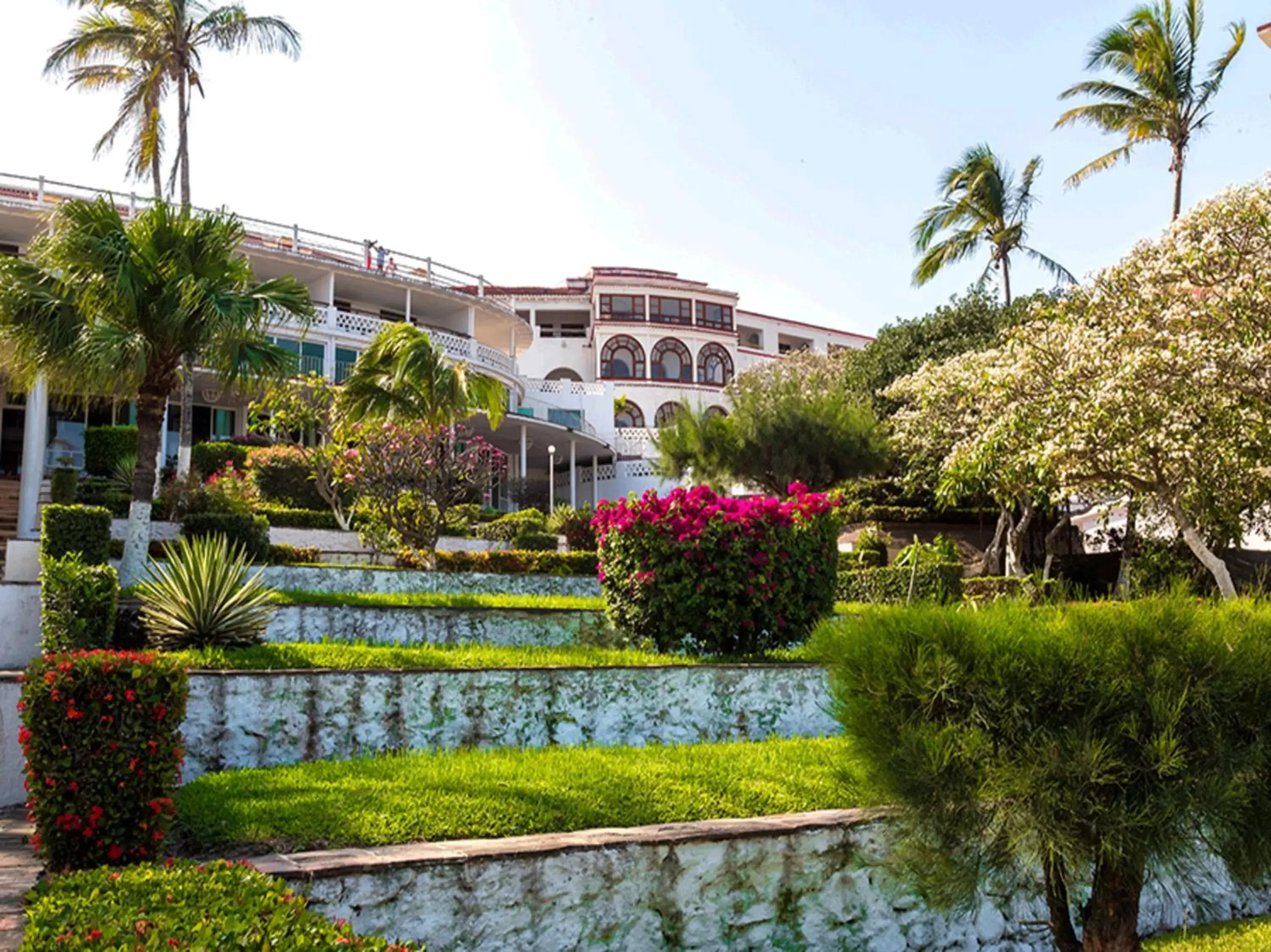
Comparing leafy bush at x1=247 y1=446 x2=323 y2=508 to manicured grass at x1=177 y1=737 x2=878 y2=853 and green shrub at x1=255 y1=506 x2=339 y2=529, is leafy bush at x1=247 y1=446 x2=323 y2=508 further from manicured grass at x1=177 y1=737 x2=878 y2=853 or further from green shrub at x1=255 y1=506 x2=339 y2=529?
manicured grass at x1=177 y1=737 x2=878 y2=853

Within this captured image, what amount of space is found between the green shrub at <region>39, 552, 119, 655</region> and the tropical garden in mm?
68

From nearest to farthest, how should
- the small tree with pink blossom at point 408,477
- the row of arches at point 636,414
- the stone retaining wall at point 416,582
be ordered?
the stone retaining wall at point 416,582, the small tree with pink blossom at point 408,477, the row of arches at point 636,414

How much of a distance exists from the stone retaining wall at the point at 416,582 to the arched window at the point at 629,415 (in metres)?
34.7

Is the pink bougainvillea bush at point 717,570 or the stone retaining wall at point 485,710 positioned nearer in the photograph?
the stone retaining wall at point 485,710

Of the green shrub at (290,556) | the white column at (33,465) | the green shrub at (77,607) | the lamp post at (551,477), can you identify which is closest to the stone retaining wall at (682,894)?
the green shrub at (77,607)

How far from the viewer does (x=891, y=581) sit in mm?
19688

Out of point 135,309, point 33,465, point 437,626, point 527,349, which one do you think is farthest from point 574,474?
point 437,626

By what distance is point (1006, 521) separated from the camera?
25.9 meters

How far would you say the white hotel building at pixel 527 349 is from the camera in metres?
27.8

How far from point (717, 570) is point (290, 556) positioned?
7346 mm

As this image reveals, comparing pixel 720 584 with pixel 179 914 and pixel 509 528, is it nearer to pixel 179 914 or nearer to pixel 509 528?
pixel 179 914

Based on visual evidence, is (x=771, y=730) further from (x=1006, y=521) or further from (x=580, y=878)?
(x=1006, y=521)

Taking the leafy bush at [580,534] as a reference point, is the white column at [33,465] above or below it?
above

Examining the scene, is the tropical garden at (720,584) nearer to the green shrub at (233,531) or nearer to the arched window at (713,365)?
the green shrub at (233,531)
